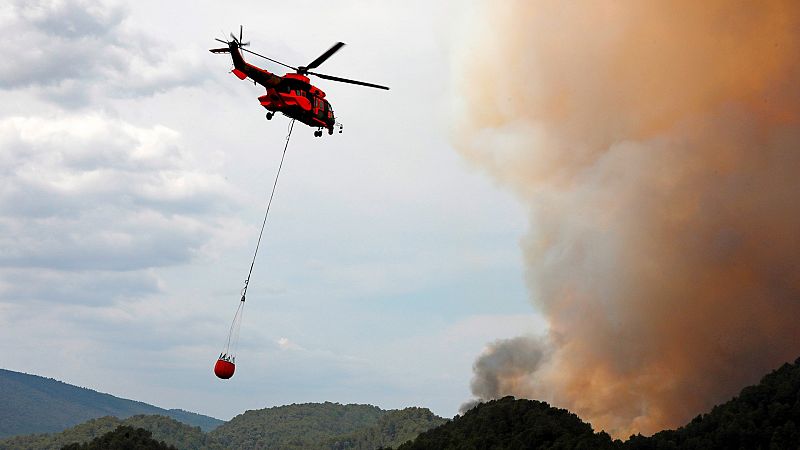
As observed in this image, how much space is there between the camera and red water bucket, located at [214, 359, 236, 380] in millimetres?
43156

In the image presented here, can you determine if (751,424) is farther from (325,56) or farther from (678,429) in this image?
(325,56)

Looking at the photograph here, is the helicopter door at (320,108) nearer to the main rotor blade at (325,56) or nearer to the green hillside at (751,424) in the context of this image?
the main rotor blade at (325,56)

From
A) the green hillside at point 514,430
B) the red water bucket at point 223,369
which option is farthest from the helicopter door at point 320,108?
the green hillside at point 514,430

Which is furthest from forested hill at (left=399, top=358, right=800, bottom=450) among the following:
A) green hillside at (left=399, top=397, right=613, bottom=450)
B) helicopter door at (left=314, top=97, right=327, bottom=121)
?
helicopter door at (left=314, top=97, right=327, bottom=121)

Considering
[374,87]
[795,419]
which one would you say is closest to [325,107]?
[374,87]

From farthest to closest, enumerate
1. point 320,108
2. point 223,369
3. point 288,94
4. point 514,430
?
point 514,430, point 320,108, point 288,94, point 223,369

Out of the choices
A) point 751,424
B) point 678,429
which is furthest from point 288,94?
point 678,429

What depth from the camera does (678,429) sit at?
276ft

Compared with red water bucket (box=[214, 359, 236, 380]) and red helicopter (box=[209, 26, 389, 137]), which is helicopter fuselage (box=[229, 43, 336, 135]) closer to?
red helicopter (box=[209, 26, 389, 137])

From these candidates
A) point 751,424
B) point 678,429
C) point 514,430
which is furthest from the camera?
point 514,430

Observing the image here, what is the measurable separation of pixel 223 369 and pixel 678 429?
56.7 meters

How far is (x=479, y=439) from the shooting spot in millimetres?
86250

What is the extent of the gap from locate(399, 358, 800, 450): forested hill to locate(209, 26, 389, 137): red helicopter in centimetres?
4107

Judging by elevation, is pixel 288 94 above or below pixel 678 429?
above
